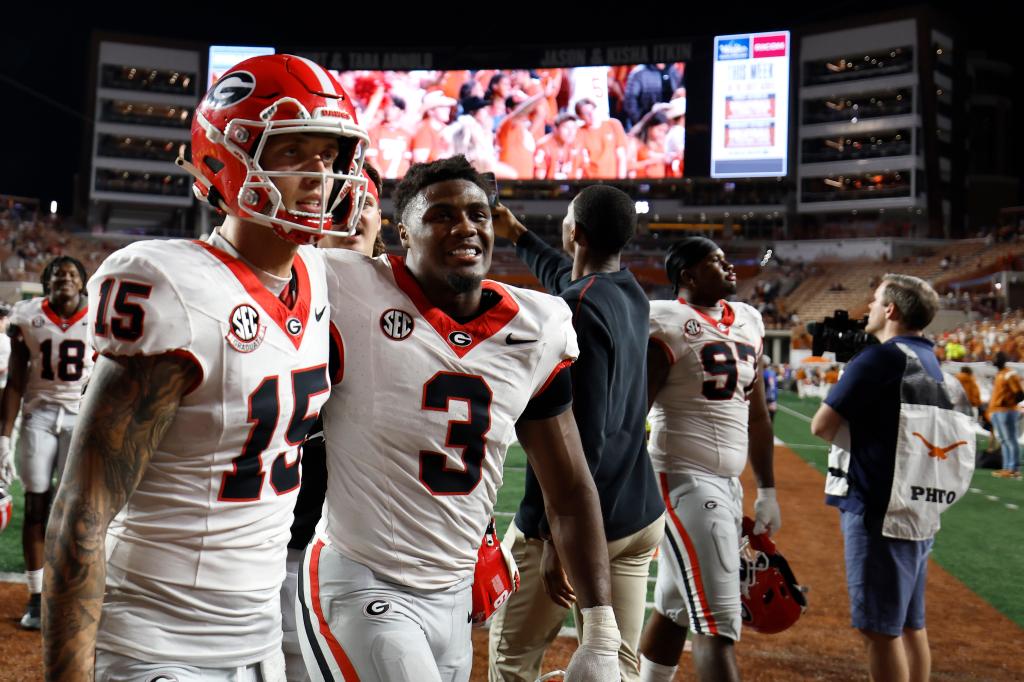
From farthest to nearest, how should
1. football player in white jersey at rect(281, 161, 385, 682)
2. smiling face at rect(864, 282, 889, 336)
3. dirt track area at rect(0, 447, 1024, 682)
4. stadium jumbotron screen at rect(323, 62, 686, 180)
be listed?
stadium jumbotron screen at rect(323, 62, 686, 180)
dirt track area at rect(0, 447, 1024, 682)
smiling face at rect(864, 282, 889, 336)
football player in white jersey at rect(281, 161, 385, 682)

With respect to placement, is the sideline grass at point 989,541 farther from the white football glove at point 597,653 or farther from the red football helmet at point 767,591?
the white football glove at point 597,653

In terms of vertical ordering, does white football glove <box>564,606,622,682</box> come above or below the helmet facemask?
below

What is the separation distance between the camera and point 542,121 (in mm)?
48219

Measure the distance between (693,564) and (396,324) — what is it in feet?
7.27

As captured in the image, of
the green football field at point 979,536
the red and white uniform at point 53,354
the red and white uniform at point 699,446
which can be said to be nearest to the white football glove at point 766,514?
the red and white uniform at point 699,446

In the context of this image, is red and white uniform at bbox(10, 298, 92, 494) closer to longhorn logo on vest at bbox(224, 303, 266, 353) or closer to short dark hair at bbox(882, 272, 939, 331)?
longhorn logo on vest at bbox(224, 303, 266, 353)

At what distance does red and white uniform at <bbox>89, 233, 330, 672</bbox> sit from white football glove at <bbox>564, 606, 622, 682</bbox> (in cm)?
85

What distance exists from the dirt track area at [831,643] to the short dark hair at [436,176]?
292 cm

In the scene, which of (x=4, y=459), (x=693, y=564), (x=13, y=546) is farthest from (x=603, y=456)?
(x=13, y=546)

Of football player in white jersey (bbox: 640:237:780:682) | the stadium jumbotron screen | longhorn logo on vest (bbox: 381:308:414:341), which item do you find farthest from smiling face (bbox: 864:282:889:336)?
the stadium jumbotron screen

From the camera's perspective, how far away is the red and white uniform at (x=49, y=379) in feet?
18.3

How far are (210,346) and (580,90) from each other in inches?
1902

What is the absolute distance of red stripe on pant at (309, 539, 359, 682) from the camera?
2.15 meters

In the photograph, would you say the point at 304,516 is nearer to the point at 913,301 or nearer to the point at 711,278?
the point at 711,278
